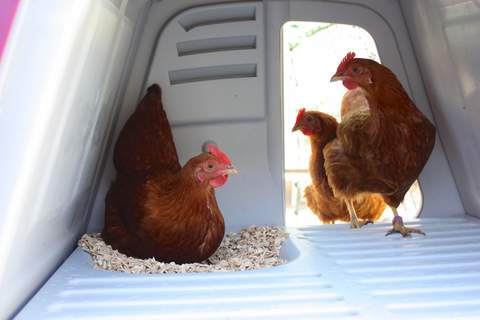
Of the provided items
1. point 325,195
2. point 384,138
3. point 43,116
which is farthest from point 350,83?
point 43,116

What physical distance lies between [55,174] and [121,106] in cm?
80

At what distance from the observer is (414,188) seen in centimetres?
210

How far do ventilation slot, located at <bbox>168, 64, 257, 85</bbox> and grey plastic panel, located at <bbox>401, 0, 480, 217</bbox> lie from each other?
558 millimetres

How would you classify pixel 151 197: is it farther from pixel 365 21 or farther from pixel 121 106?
pixel 365 21

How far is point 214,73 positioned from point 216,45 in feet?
0.31

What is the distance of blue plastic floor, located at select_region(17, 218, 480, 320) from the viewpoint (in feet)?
3.23

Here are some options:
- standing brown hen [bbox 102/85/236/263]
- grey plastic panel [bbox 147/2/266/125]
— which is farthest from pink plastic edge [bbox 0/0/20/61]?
grey plastic panel [bbox 147/2/266/125]

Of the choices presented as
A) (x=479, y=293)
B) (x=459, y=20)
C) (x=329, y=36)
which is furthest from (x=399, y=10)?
(x=479, y=293)

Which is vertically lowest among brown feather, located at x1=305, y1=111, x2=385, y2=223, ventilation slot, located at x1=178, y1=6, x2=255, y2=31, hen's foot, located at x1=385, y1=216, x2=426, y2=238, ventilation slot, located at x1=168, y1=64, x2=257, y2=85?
hen's foot, located at x1=385, y1=216, x2=426, y2=238

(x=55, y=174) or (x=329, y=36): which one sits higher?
(x=329, y=36)

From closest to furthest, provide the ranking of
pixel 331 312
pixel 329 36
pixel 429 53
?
pixel 331 312 → pixel 429 53 → pixel 329 36

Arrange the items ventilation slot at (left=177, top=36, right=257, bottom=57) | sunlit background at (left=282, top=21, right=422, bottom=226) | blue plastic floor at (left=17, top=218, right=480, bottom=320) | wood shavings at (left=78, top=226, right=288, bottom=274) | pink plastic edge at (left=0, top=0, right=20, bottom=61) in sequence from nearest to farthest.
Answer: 1. pink plastic edge at (left=0, top=0, right=20, bottom=61)
2. blue plastic floor at (left=17, top=218, right=480, bottom=320)
3. wood shavings at (left=78, top=226, right=288, bottom=274)
4. ventilation slot at (left=177, top=36, right=257, bottom=57)
5. sunlit background at (left=282, top=21, right=422, bottom=226)

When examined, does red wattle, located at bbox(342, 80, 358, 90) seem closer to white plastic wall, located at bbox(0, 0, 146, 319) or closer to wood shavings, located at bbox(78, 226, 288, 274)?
wood shavings, located at bbox(78, 226, 288, 274)

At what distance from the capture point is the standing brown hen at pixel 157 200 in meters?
1.57
